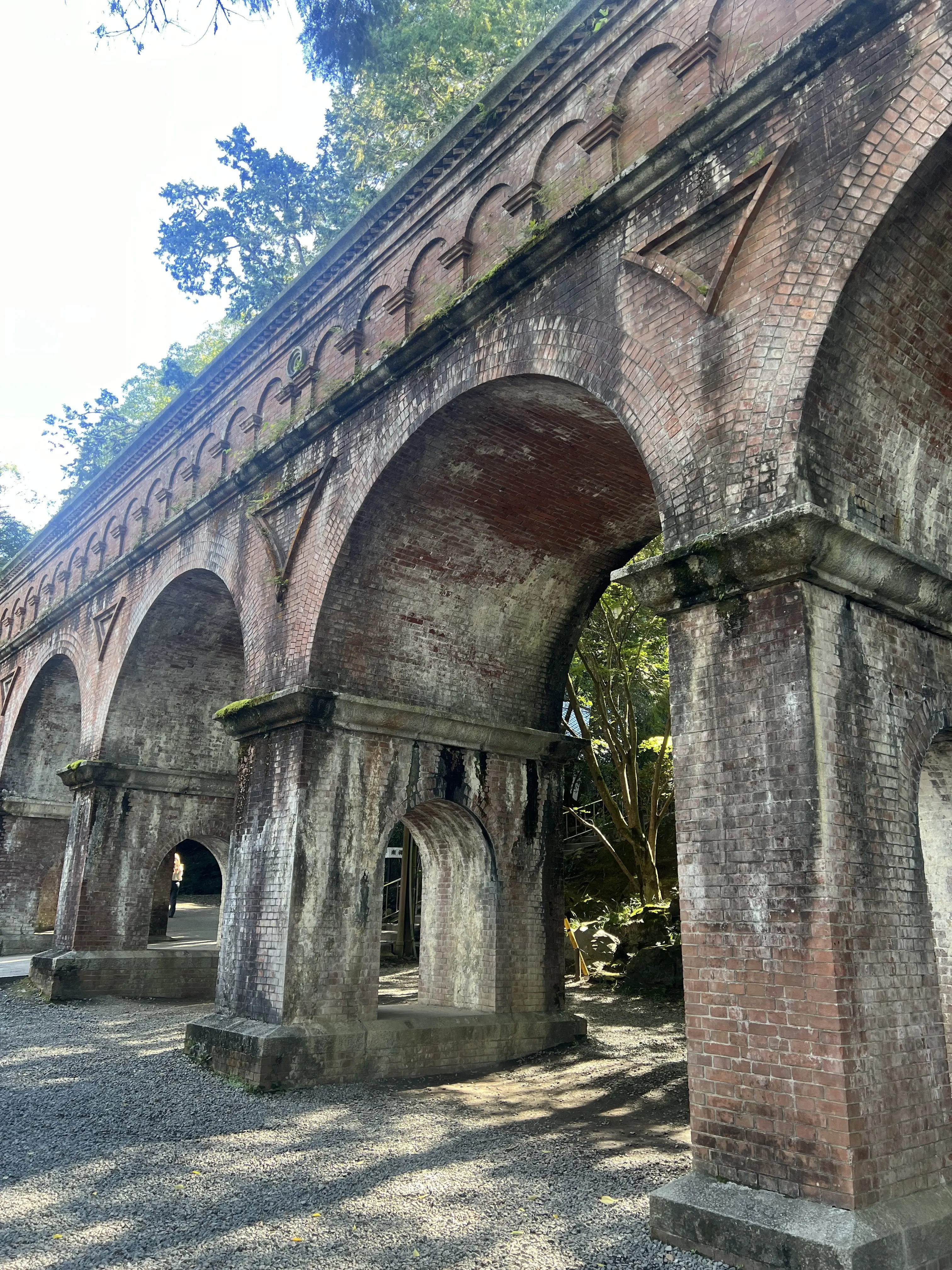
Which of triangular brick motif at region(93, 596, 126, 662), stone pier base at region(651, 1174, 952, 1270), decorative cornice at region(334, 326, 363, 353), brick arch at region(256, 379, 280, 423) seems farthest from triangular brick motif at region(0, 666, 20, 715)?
stone pier base at region(651, 1174, 952, 1270)

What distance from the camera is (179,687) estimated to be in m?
14.3

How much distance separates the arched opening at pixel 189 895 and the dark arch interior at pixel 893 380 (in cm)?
1026

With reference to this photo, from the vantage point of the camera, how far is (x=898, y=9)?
5168 mm

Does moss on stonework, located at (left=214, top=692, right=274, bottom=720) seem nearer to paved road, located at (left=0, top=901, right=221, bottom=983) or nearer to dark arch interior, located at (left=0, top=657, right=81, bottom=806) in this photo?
paved road, located at (left=0, top=901, right=221, bottom=983)

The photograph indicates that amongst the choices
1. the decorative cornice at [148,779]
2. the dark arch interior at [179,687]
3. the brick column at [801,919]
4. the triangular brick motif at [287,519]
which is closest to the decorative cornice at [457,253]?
the triangular brick motif at [287,519]

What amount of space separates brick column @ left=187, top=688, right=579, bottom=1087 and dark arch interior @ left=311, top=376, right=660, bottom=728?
0.45m

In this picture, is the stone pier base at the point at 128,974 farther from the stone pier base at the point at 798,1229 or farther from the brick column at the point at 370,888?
the stone pier base at the point at 798,1229

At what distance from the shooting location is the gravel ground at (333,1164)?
4.66 metres

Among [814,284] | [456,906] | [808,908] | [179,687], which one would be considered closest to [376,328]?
[814,284]

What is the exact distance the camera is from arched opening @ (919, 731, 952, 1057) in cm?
571

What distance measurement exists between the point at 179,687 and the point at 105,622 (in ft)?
6.30

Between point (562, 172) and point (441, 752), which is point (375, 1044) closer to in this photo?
point (441, 752)

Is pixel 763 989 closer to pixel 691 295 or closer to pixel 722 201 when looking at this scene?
pixel 691 295

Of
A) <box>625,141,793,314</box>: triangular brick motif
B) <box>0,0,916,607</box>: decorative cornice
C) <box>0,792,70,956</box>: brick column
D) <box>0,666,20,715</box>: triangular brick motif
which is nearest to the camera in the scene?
<box>0,0,916,607</box>: decorative cornice
